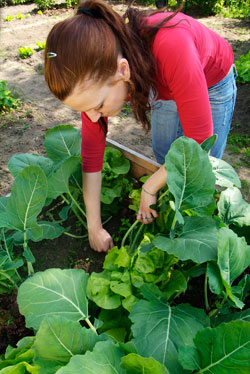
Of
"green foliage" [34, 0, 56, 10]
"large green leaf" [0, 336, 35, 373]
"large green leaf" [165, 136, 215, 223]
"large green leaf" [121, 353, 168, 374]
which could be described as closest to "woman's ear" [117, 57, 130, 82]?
"large green leaf" [165, 136, 215, 223]

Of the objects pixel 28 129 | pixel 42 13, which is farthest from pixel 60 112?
pixel 42 13

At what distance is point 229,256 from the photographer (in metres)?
1.07

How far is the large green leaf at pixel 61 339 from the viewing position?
3.25 ft

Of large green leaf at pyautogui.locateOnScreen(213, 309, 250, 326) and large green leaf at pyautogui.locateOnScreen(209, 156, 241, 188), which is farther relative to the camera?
large green leaf at pyautogui.locateOnScreen(209, 156, 241, 188)

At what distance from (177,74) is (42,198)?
69cm

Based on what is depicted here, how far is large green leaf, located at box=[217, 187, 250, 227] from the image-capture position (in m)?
1.36

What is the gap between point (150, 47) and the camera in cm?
123

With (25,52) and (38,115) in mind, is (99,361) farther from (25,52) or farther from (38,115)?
(25,52)

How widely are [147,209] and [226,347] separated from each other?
702 mm

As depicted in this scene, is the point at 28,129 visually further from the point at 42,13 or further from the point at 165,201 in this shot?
the point at 42,13

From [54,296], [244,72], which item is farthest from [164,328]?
A: [244,72]

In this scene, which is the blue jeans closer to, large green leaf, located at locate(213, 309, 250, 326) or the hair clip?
the hair clip

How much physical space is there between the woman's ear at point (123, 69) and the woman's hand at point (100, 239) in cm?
82

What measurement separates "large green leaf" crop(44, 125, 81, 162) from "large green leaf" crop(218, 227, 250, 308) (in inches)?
39.4
